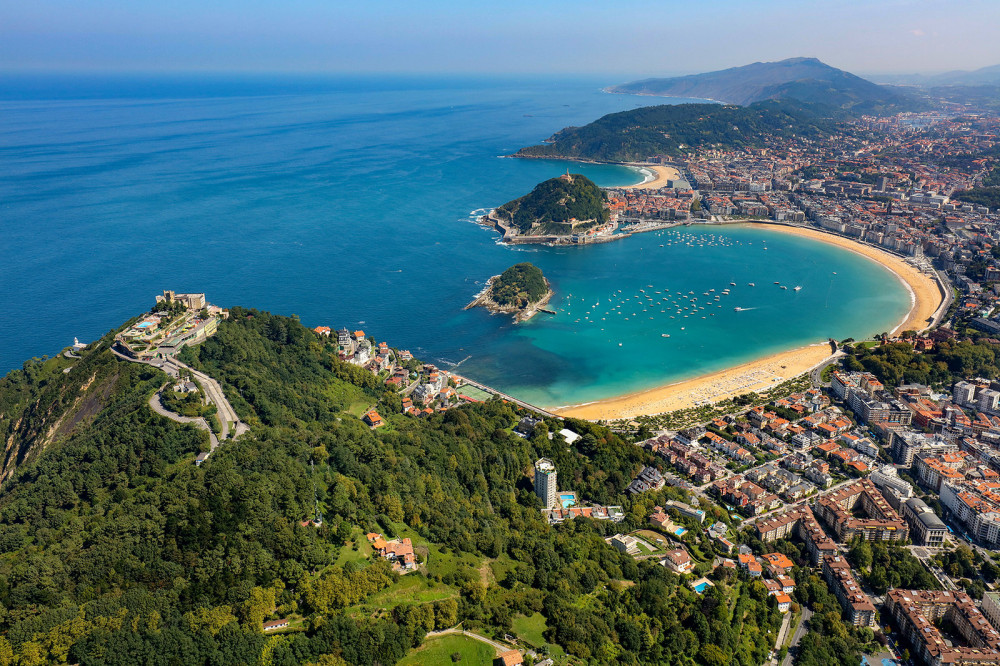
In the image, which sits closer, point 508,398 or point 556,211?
point 508,398

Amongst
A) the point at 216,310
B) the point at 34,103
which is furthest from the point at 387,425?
the point at 34,103

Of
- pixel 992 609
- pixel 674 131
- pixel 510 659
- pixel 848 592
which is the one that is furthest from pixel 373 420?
pixel 674 131

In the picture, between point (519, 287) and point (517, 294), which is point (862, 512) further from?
point (519, 287)

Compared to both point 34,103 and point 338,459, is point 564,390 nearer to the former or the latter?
point 338,459

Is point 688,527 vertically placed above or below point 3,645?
below

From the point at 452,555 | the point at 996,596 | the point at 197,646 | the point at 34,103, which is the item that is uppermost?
the point at 34,103

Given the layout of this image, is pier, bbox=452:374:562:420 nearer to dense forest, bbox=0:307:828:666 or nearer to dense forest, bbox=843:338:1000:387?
dense forest, bbox=0:307:828:666

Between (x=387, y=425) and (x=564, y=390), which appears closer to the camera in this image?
(x=387, y=425)

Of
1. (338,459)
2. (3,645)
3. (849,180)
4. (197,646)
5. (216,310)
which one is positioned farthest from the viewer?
(849,180)

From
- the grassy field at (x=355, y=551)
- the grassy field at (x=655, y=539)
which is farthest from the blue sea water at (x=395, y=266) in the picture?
the grassy field at (x=355, y=551)
